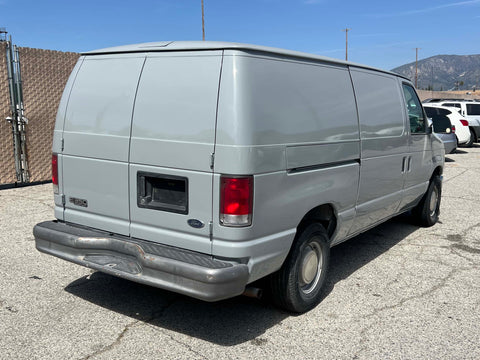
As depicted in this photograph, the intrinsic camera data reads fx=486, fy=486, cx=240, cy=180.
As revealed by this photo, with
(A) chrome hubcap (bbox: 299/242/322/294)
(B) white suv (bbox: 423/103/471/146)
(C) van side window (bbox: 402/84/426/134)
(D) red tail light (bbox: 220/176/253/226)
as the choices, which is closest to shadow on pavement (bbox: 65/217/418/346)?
(A) chrome hubcap (bbox: 299/242/322/294)

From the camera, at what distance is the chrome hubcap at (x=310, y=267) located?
13.2ft

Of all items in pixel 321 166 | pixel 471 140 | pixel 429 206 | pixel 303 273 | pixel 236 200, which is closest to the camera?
pixel 236 200

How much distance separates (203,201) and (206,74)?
87cm

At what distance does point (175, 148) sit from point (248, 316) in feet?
5.08

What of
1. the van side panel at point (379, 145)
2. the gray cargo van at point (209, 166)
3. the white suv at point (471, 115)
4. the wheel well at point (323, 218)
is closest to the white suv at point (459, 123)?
the white suv at point (471, 115)

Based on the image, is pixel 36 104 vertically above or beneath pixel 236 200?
above

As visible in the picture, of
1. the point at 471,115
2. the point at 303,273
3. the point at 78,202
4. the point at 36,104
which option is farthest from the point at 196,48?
the point at 471,115

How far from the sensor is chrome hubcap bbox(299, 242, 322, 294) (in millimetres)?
4012

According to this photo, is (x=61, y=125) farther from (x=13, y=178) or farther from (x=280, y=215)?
(x=13, y=178)

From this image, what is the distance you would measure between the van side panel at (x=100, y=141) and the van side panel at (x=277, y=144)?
86 centimetres

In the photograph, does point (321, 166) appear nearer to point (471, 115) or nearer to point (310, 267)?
point (310, 267)

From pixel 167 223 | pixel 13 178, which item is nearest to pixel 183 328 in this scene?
pixel 167 223

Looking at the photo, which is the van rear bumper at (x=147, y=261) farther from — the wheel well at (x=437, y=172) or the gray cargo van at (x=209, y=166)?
the wheel well at (x=437, y=172)

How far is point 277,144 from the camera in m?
3.41
